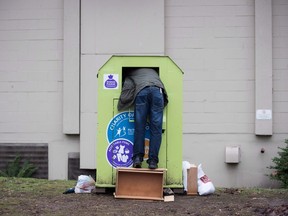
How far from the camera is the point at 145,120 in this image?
662 cm

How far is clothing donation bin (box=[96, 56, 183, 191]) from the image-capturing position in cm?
686

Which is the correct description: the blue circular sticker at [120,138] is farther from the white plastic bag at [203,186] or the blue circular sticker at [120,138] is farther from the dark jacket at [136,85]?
the white plastic bag at [203,186]

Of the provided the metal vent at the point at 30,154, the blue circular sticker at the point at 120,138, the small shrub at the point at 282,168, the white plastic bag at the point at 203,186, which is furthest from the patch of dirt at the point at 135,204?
the metal vent at the point at 30,154

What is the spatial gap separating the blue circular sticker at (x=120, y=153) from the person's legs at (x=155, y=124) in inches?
12.9

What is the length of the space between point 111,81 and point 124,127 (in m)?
0.58

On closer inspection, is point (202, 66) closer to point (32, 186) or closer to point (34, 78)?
point (34, 78)

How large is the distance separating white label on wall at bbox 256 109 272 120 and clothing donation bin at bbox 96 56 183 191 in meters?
3.91

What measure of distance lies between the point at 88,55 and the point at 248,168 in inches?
143

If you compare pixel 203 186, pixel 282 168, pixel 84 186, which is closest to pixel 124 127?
pixel 84 186

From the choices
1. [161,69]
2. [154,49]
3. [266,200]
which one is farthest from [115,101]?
[154,49]

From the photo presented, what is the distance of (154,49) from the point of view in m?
10.5

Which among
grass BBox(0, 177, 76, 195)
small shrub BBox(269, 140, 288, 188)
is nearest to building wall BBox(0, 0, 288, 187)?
small shrub BBox(269, 140, 288, 188)

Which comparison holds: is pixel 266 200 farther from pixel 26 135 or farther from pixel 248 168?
pixel 26 135

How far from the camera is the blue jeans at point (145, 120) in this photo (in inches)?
260
